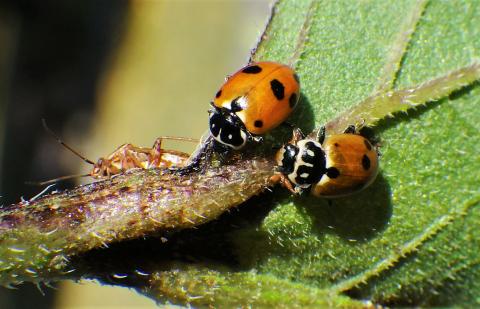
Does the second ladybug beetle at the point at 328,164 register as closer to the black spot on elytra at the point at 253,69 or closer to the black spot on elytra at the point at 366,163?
the black spot on elytra at the point at 366,163

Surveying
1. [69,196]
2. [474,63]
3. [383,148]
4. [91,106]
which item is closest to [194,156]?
[69,196]

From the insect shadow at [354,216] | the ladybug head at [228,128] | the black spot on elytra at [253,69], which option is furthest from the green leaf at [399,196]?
the ladybug head at [228,128]

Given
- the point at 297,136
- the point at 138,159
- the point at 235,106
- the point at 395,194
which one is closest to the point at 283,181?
the point at 297,136

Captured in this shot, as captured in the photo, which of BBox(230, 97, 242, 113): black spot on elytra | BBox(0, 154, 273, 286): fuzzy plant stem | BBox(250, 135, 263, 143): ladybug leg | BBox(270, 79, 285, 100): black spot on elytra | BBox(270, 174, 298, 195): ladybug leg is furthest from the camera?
BBox(230, 97, 242, 113): black spot on elytra

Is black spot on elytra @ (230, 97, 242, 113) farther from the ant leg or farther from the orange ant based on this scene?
the ant leg

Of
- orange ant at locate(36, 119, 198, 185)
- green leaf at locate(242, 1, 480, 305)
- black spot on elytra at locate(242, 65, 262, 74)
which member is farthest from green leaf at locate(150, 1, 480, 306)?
orange ant at locate(36, 119, 198, 185)

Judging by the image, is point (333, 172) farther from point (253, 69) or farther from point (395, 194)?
point (253, 69)

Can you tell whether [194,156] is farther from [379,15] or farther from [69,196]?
[379,15]
